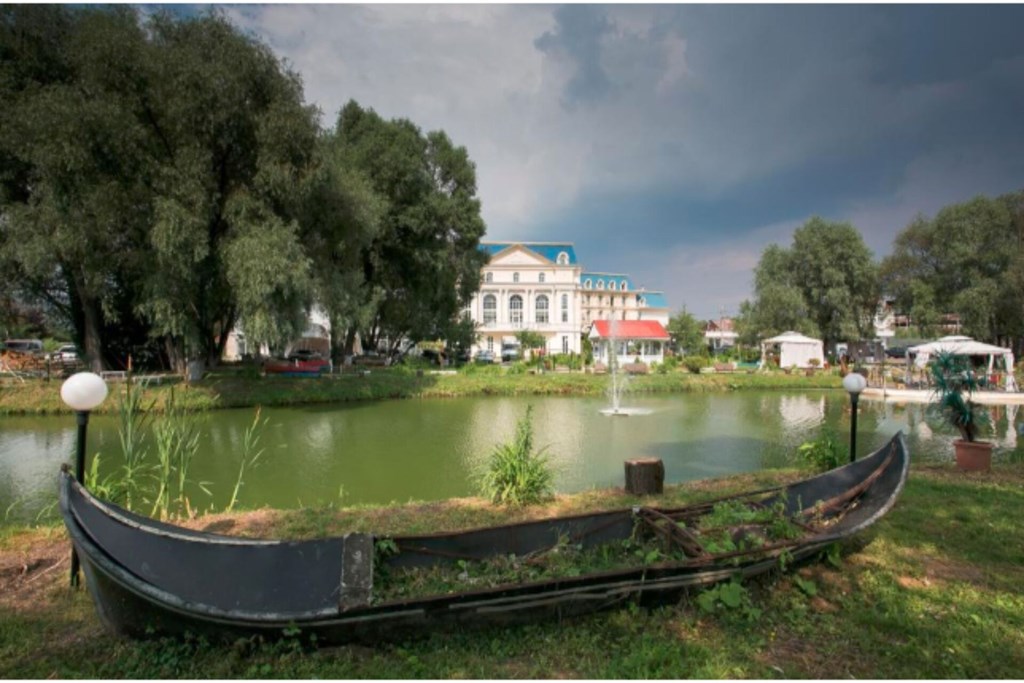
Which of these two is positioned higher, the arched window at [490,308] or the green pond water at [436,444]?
the arched window at [490,308]

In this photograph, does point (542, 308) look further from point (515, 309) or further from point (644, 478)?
point (644, 478)

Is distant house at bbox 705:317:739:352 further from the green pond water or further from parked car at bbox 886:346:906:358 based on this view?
the green pond water

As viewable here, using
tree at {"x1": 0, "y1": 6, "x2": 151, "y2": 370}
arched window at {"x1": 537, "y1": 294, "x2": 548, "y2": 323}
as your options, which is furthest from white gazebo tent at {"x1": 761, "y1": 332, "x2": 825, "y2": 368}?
tree at {"x1": 0, "y1": 6, "x2": 151, "y2": 370}

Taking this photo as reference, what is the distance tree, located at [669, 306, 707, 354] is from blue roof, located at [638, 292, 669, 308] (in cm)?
2139

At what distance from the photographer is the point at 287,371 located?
62.4 ft

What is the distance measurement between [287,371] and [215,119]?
909 cm

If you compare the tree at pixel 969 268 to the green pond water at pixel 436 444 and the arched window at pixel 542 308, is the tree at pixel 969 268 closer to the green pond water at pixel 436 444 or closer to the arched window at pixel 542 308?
the green pond water at pixel 436 444

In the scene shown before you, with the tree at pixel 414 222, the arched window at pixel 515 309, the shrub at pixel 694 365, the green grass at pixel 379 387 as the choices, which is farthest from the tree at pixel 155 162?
the arched window at pixel 515 309

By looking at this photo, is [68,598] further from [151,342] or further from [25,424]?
[151,342]

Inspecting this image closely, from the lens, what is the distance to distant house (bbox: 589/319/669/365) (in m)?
35.2

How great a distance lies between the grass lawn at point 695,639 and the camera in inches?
98.3

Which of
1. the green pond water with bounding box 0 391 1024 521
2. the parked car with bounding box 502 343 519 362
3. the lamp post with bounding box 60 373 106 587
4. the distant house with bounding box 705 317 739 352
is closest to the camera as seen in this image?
the lamp post with bounding box 60 373 106 587

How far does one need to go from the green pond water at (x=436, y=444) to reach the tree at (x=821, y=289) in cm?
1620

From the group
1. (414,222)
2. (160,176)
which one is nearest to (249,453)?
(160,176)
